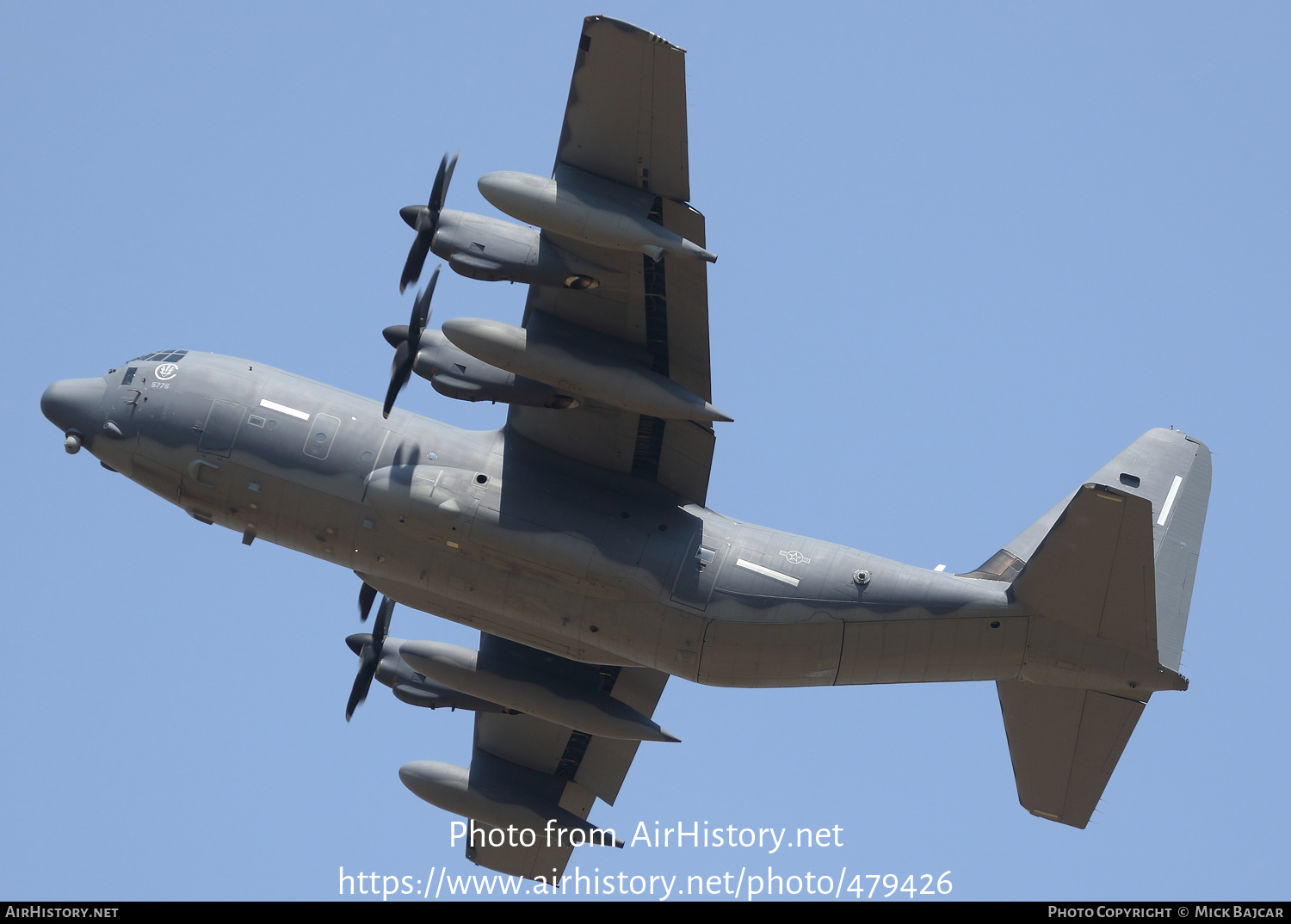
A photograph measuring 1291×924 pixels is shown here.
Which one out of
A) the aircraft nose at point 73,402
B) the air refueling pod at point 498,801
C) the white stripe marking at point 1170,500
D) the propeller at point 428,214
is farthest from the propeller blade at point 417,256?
the white stripe marking at point 1170,500

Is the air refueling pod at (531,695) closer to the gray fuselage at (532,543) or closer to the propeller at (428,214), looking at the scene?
the gray fuselage at (532,543)

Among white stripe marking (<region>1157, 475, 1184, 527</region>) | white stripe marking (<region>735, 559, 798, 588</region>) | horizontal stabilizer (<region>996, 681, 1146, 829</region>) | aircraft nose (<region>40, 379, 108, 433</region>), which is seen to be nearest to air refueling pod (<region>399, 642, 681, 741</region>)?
white stripe marking (<region>735, 559, 798, 588</region>)

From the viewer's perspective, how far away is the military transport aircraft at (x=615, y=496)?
23.2 m

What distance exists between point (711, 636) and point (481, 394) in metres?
5.52

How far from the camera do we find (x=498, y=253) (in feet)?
76.1

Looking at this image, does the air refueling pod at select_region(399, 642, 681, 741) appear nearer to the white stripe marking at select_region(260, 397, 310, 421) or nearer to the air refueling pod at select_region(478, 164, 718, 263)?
the white stripe marking at select_region(260, 397, 310, 421)

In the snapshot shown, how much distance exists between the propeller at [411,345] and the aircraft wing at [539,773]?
8541mm

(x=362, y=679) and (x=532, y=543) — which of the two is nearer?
(x=532, y=543)

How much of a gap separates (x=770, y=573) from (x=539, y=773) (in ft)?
27.6

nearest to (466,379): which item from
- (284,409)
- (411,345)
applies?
(411,345)

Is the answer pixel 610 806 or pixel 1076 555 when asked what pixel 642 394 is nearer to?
pixel 1076 555

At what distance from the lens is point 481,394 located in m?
24.6

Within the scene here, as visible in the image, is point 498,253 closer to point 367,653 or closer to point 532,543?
point 532,543

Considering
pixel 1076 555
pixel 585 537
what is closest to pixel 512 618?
pixel 585 537
